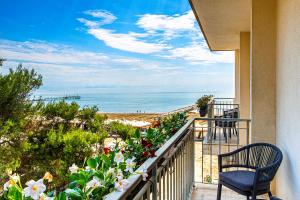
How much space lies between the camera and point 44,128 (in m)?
9.71

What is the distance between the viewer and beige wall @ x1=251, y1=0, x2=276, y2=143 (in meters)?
3.40

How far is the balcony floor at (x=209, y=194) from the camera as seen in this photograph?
345 cm

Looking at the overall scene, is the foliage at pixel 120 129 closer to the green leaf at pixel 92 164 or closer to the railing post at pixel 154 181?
the railing post at pixel 154 181

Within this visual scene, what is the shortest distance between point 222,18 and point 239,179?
3.90m

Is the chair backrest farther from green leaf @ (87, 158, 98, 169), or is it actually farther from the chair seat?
green leaf @ (87, 158, 98, 169)

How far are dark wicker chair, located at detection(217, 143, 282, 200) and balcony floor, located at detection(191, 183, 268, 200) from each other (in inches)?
20.2

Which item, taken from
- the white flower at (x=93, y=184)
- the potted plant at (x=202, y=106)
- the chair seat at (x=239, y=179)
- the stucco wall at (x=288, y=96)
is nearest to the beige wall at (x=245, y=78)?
the potted plant at (x=202, y=106)

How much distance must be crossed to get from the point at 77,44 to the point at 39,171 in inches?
771

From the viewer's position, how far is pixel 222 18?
5.64m

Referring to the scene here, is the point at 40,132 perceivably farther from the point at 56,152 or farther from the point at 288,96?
the point at 288,96

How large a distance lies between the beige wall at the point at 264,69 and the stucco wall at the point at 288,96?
158 mm

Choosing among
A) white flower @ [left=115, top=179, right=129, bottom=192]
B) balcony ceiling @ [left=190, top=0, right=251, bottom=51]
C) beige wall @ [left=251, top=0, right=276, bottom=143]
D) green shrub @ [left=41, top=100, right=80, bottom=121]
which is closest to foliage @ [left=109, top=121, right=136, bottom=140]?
green shrub @ [left=41, top=100, right=80, bottom=121]

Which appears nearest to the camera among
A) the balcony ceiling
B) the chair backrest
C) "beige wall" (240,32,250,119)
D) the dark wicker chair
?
the dark wicker chair

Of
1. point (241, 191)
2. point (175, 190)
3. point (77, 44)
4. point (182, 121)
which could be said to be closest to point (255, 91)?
point (182, 121)
